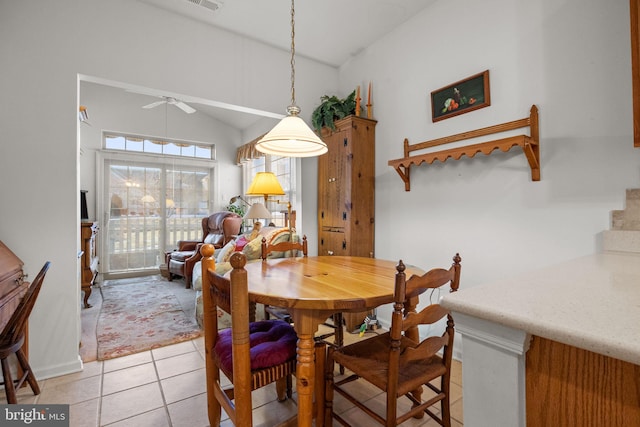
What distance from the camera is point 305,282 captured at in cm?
152

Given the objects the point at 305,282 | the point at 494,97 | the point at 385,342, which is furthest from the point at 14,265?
the point at 494,97

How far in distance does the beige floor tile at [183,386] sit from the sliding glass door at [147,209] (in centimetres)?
371

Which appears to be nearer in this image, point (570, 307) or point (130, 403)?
point (570, 307)

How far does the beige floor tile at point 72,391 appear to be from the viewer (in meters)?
1.80

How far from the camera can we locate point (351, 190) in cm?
286

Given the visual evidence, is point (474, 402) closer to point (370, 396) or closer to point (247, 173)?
point (370, 396)

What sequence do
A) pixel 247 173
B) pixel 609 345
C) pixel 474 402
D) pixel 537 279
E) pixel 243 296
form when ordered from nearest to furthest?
pixel 609 345
pixel 474 402
pixel 537 279
pixel 243 296
pixel 247 173

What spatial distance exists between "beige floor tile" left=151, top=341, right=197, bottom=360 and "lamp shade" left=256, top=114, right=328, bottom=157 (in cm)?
176

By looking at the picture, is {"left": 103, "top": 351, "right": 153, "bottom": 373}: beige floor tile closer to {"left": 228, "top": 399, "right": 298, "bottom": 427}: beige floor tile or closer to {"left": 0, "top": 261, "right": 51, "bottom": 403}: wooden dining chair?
{"left": 0, "top": 261, "right": 51, "bottom": 403}: wooden dining chair

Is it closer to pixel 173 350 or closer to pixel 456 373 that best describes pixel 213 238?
pixel 173 350

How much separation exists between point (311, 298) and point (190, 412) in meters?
1.14

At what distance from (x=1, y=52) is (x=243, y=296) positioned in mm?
2328

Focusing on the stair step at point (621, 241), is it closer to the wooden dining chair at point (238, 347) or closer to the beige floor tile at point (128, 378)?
the wooden dining chair at point (238, 347)

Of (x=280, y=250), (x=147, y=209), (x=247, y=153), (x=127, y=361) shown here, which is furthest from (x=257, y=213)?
(x=147, y=209)
